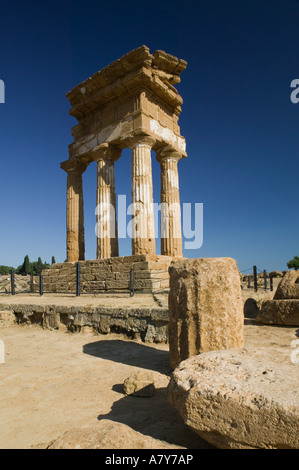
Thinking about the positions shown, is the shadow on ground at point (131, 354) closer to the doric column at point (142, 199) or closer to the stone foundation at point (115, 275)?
the stone foundation at point (115, 275)

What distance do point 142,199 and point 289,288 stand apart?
670cm

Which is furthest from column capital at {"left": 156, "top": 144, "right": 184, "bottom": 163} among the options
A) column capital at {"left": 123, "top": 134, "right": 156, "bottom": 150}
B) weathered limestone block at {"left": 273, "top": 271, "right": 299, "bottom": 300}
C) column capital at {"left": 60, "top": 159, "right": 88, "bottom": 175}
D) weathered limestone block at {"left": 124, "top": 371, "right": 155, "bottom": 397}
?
weathered limestone block at {"left": 124, "top": 371, "right": 155, "bottom": 397}

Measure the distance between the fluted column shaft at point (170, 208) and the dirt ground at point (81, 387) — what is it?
7.47 meters

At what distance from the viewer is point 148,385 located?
9.42 ft

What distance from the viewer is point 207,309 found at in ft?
10.3

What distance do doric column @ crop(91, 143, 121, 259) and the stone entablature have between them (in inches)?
1.7

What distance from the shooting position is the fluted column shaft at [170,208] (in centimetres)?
1275

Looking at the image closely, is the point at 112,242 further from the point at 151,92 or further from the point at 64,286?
the point at 151,92

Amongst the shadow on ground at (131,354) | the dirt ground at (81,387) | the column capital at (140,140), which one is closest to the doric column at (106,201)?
the column capital at (140,140)

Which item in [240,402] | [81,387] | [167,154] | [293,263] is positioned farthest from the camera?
[293,263]

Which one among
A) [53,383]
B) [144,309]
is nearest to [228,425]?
[53,383]

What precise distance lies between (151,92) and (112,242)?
6.82m

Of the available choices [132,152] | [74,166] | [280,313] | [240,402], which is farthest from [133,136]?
[240,402]

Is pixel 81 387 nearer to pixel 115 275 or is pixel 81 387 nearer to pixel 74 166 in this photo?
pixel 115 275
